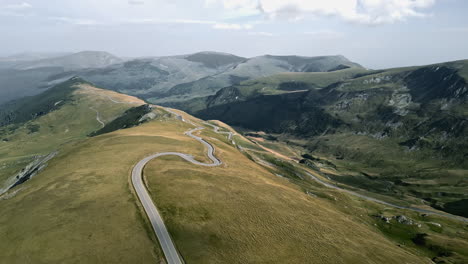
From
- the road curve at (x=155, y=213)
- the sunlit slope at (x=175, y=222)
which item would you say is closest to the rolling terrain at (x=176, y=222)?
the sunlit slope at (x=175, y=222)

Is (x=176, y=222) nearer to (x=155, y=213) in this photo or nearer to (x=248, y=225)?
(x=155, y=213)

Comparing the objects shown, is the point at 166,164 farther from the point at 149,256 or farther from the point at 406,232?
the point at 406,232

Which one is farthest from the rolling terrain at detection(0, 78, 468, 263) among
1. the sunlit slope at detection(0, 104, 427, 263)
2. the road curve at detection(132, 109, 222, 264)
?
the road curve at detection(132, 109, 222, 264)

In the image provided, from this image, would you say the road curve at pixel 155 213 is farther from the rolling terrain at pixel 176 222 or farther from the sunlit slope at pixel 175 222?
the sunlit slope at pixel 175 222

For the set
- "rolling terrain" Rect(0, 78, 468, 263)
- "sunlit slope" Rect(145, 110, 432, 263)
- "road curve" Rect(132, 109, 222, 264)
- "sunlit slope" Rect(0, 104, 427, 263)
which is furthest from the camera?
"sunlit slope" Rect(145, 110, 432, 263)

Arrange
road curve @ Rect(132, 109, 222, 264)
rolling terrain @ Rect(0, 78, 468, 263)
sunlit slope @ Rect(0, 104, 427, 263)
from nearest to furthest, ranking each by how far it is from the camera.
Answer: road curve @ Rect(132, 109, 222, 264) → sunlit slope @ Rect(0, 104, 427, 263) → rolling terrain @ Rect(0, 78, 468, 263)

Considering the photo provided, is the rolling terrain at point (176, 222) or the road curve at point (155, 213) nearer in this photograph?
the road curve at point (155, 213)

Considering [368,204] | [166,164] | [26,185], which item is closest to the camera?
[26,185]

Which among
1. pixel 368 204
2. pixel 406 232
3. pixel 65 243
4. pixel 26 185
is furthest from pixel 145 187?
pixel 368 204

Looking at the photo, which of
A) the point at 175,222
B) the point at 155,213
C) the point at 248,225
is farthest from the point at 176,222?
the point at 248,225

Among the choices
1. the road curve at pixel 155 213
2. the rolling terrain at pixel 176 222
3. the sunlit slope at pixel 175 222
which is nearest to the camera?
the road curve at pixel 155 213

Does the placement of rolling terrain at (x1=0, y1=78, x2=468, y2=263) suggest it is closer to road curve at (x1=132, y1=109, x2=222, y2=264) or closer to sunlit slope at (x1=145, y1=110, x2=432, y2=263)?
sunlit slope at (x1=145, y1=110, x2=432, y2=263)
